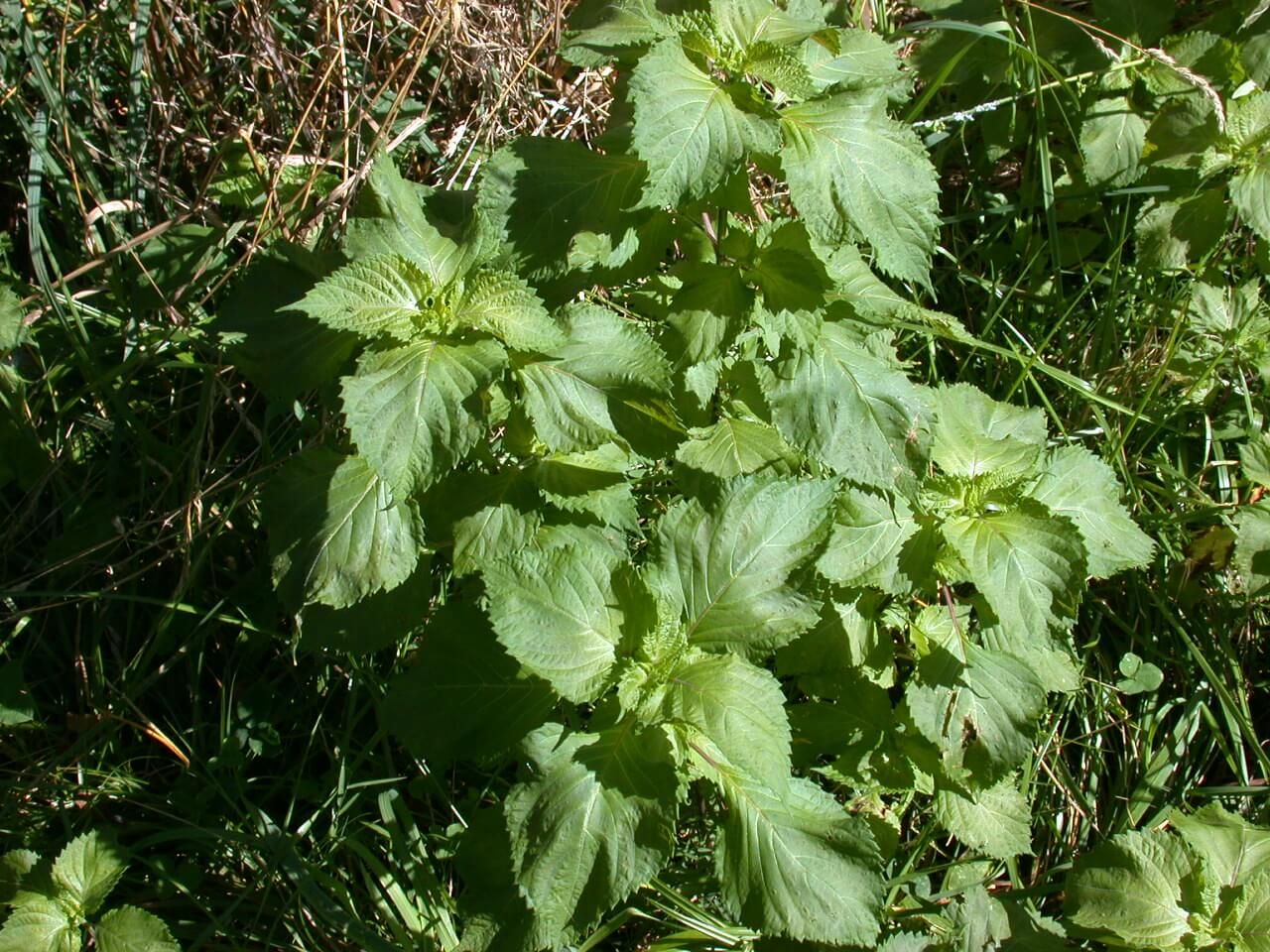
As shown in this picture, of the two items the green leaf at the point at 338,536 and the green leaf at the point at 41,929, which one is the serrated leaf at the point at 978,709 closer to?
the green leaf at the point at 338,536

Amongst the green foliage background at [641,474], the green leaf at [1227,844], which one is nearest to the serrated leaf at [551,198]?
the green foliage background at [641,474]

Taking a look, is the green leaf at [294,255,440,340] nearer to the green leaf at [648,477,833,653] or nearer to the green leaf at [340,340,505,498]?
the green leaf at [340,340,505,498]

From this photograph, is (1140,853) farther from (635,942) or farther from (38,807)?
(38,807)

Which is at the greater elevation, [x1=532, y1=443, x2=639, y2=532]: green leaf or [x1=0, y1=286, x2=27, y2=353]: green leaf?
[x1=0, y1=286, x2=27, y2=353]: green leaf

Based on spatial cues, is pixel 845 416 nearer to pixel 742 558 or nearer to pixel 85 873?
pixel 742 558

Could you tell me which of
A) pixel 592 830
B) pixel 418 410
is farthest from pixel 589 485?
pixel 592 830

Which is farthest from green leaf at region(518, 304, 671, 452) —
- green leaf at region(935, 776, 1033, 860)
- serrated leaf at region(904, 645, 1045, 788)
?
green leaf at region(935, 776, 1033, 860)

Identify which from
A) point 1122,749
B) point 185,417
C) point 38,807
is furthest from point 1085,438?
point 38,807
